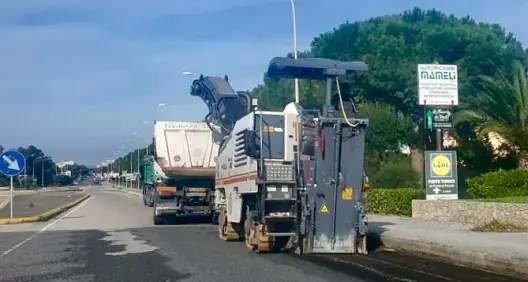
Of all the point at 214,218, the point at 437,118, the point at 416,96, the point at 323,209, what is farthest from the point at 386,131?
the point at 323,209

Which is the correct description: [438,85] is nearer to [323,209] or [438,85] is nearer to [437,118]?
[437,118]

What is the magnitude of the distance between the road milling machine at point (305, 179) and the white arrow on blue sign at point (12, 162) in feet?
52.0

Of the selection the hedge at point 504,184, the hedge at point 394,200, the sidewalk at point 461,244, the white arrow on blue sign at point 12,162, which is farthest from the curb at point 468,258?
the white arrow on blue sign at point 12,162

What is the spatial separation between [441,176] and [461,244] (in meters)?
8.97

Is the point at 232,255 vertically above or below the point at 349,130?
below

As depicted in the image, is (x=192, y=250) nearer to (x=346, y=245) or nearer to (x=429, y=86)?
(x=346, y=245)

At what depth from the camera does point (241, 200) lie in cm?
1988

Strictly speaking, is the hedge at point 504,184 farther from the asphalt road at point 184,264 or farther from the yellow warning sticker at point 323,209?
the yellow warning sticker at point 323,209

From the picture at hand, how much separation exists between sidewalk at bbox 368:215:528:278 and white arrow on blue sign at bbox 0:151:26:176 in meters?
15.6

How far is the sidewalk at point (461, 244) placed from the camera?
14.6m

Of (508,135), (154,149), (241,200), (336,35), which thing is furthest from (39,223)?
(336,35)

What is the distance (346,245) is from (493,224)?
18.8 feet

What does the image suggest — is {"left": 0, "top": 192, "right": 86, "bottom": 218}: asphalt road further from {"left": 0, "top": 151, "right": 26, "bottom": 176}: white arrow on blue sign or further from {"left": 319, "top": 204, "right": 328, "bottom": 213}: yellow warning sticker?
{"left": 319, "top": 204, "right": 328, "bottom": 213}: yellow warning sticker

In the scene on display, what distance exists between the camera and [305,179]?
17.5 metres
